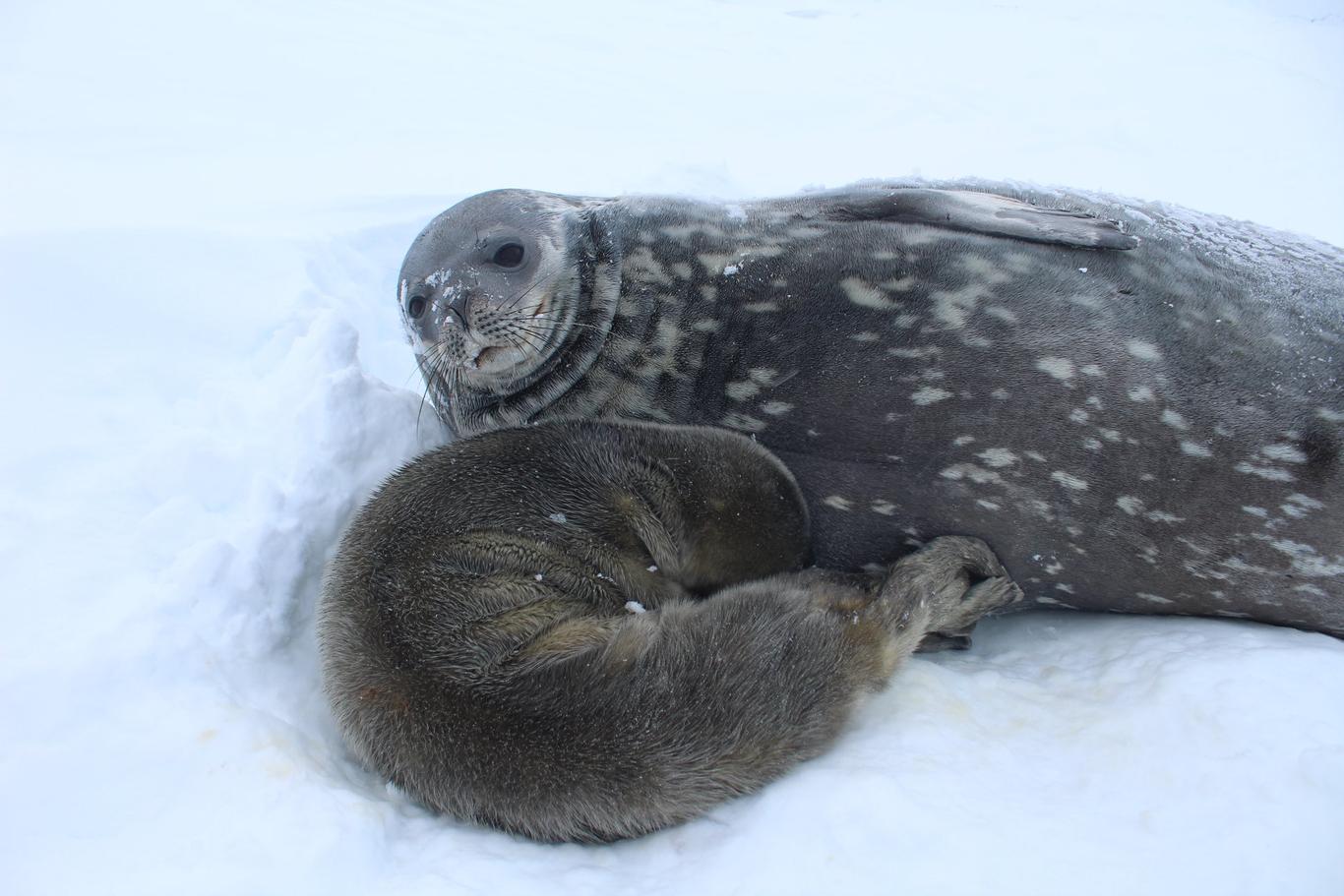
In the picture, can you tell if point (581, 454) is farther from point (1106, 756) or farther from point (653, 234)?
point (1106, 756)

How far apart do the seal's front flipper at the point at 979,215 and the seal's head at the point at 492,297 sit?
740 millimetres

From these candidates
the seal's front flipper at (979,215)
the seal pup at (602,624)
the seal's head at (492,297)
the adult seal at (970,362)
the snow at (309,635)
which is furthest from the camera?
the seal's head at (492,297)

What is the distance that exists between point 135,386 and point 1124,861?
2504 millimetres

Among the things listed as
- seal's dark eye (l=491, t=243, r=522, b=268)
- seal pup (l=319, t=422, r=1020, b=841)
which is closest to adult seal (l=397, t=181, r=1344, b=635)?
seal's dark eye (l=491, t=243, r=522, b=268)

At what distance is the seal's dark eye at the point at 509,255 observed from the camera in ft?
8.80

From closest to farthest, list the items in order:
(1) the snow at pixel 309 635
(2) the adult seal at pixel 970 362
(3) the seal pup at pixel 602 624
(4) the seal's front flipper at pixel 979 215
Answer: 1. (1) the snow at pixel 309 635
2. (3) the seal pup at pixel 602 624
3. (2) the adult seal at pixel 970 362
4. (4) the seal's front flipper at pixel 979 215

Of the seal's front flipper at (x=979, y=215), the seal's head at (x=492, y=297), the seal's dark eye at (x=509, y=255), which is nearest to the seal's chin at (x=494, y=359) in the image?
the seal's head at (x=492, y=297)

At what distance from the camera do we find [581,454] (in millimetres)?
2363

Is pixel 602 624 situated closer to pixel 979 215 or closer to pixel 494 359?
pixel 494 359

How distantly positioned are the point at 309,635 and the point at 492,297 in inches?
38.6

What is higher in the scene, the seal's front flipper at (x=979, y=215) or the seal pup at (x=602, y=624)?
the seal's front flipper at (x=979, y=215)

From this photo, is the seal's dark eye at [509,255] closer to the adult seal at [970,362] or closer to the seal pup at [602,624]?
the adult seal at [970,362]

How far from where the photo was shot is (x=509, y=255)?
269cm

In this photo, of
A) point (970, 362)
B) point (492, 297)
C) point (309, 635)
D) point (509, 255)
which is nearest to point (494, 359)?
point (492, 297)
